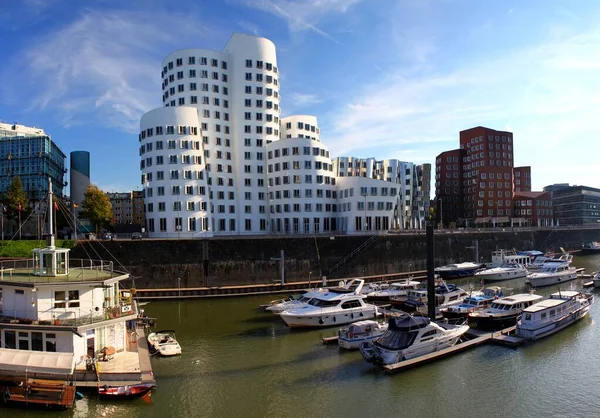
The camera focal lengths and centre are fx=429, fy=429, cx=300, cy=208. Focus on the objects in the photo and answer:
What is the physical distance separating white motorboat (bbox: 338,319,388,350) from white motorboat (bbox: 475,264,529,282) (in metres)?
42.2

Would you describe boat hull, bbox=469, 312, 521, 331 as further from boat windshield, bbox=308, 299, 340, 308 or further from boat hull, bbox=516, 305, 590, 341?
boat windshield, bbox=308, 299, 340, 308

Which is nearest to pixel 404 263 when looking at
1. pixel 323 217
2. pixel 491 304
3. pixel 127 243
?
pixel 323 217

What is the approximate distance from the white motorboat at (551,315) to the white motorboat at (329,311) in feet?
46.0

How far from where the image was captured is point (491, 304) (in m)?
44.0

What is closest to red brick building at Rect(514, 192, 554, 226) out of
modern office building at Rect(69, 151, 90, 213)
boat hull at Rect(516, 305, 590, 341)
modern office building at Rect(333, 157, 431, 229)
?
modern office building at Rect(333, 157, 431, 229)

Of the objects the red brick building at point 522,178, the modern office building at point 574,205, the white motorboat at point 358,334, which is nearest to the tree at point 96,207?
the white motorboat at point 358,334

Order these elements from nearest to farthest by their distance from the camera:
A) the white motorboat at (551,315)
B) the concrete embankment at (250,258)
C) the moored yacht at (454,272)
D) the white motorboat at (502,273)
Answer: the white motorboat at (551,315) < the concrete embankment at (250,258) < the white motorboat at (502,273) < the moored yacht at (454,272)

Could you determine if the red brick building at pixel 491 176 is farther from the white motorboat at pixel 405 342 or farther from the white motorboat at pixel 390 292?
the white motorboat at pixel 405 342

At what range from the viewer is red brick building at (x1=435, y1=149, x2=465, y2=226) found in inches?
5728

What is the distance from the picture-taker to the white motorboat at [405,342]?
104ft

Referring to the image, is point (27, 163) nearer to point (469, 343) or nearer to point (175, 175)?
point (175, 175)

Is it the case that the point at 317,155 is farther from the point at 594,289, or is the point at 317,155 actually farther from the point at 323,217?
the point at 594,289

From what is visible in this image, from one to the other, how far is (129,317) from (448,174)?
448ft

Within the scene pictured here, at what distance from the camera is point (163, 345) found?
35188 millimetres
